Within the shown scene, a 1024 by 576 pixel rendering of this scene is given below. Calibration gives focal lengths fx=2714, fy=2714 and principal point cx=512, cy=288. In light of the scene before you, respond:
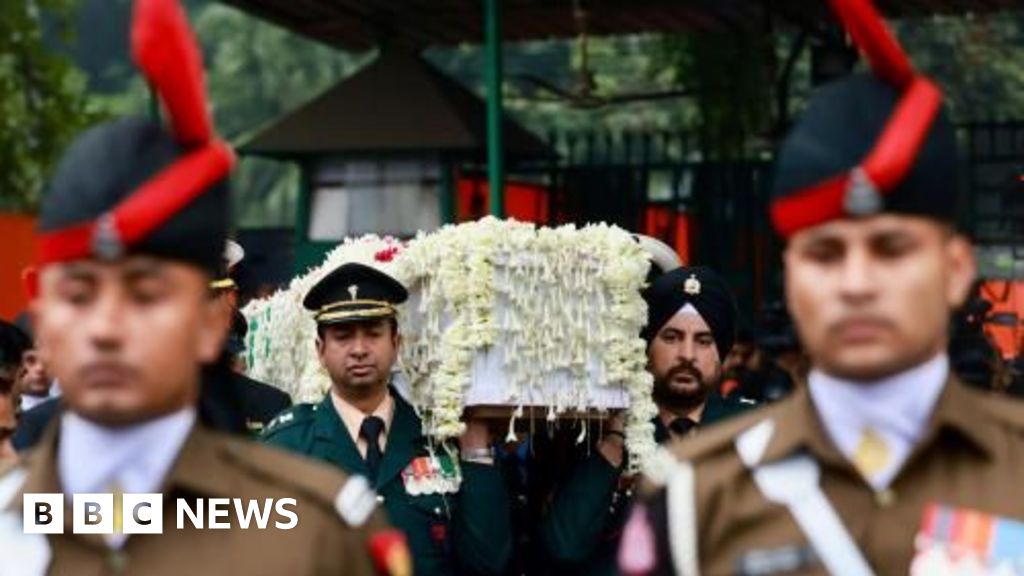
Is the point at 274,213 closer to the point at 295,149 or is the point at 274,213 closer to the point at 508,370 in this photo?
the point at 295,149

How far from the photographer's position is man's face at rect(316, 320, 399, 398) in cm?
827

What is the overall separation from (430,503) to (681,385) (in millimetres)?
946

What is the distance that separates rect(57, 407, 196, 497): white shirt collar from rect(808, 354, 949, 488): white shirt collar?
1078mm

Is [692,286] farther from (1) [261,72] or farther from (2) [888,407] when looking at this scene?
(1) [261,72]

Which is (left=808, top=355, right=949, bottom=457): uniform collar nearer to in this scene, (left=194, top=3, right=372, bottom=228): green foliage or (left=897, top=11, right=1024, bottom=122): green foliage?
(left=897, top=11, right=1024, bottom=122): green foliage

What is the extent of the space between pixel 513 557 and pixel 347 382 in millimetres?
808

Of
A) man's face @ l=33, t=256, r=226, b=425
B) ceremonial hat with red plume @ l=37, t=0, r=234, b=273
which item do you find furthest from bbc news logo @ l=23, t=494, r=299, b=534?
ceremonial hat with red plume @ l=37, t=0, r=234, b=273

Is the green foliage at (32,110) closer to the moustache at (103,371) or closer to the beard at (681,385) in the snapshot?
the beard at (681,385)

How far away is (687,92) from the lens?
64.6 ft

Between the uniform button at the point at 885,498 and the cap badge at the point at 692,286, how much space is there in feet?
14.0

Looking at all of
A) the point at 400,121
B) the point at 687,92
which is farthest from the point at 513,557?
the point at 687,92

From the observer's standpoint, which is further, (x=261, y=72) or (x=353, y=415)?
(x=261, y=72)

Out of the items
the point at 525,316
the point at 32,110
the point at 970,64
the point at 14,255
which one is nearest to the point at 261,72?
the point at 970,64

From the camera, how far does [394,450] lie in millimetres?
8281
